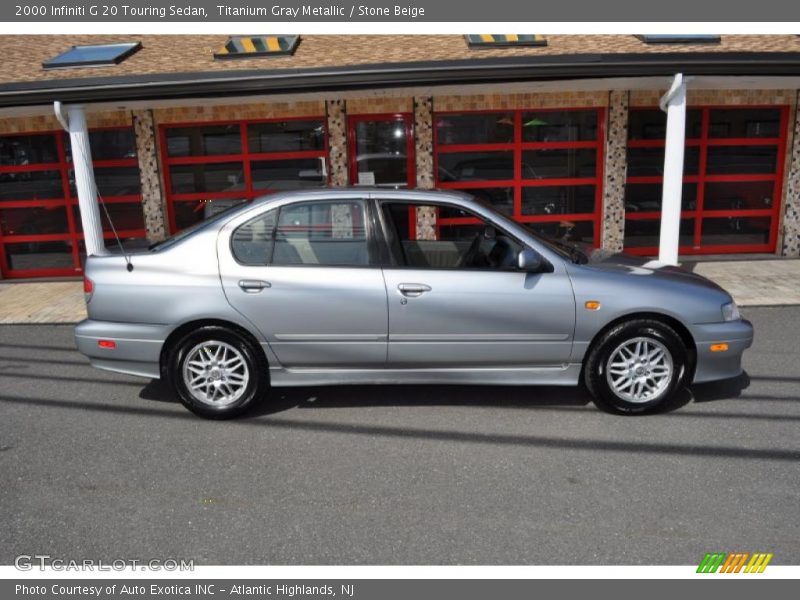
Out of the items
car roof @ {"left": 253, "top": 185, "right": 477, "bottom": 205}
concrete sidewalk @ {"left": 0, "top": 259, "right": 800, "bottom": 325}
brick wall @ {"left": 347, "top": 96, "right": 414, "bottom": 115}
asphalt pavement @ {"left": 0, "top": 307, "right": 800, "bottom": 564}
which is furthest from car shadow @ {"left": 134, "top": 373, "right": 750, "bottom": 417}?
brick wall @ {"left": 347, "top": 96, "right": 414, "bottom": 115}

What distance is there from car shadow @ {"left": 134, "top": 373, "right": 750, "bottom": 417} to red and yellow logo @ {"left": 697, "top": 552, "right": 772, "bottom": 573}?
1.79 metres

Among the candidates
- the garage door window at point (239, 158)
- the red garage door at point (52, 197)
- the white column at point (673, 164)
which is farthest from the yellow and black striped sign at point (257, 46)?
the white column at point (673, 164)

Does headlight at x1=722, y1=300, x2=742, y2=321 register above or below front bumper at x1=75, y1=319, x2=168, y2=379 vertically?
above

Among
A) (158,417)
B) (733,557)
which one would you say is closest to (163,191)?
(158,417)

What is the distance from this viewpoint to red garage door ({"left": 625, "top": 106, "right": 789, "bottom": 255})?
10562mm

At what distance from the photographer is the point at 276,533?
11.4 ft

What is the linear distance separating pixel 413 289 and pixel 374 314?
33cm

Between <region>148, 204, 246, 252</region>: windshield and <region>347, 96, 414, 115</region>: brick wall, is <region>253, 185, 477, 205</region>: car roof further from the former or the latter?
<region>347, 96, 414, 115</region>: brick wall

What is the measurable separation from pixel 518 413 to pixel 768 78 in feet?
20.9

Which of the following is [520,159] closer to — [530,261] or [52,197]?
[530,261]

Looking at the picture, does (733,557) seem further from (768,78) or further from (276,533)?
(768,78)

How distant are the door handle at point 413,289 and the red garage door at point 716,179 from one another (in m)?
7.08

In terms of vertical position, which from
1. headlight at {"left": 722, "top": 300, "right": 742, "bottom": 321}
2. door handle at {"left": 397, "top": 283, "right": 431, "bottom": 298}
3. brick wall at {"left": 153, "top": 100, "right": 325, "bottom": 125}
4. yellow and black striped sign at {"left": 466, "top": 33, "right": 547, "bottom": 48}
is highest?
yellow and black striped sign at {"left": 466, "top": 33, "right": 547, "bottom": 48}

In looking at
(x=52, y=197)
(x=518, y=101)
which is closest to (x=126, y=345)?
(x=52, y=197)
